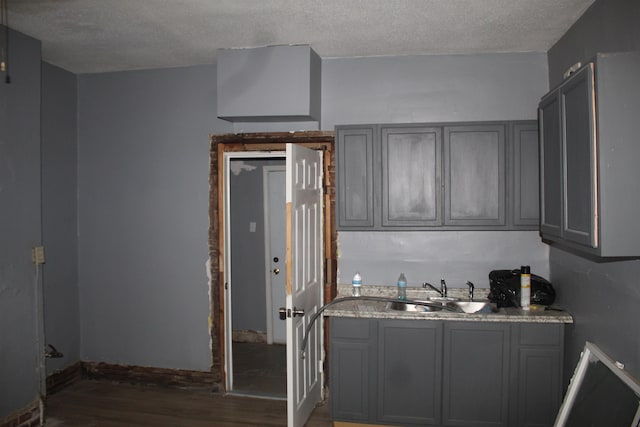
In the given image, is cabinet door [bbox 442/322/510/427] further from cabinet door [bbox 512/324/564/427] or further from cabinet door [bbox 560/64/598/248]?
cabinet door [bbox 560/64/598/248]

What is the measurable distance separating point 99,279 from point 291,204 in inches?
93.0

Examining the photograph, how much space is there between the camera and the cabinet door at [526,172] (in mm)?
3549

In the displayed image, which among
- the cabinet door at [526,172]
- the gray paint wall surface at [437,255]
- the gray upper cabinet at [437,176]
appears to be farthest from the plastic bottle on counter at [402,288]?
the cabinet door at [526,172]

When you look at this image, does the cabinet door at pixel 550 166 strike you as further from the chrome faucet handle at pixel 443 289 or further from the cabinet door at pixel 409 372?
the cabinet door at pixel 409 372

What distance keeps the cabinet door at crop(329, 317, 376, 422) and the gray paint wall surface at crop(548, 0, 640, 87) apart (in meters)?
2.23

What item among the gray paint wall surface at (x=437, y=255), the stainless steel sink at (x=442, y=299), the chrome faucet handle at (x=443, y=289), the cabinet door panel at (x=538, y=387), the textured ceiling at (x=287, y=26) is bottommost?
the cabinet door panel at (x=538, y=387)

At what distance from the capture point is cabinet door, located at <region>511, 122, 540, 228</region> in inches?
140

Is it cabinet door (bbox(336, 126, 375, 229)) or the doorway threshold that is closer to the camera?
cabinet door (bbox(336, 126, 375, 229))

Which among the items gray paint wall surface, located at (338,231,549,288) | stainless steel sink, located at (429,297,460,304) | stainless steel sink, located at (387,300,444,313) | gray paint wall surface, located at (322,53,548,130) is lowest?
stainless steel sink, located at (387,300,444,313)

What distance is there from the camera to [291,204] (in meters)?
3.25

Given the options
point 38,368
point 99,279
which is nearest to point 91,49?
point 99,279

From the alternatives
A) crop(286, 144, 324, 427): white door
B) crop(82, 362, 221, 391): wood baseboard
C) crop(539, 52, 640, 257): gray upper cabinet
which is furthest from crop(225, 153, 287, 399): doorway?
crop(539, 52, 640, 257): gray upper cabinet

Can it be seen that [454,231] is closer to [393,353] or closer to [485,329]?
[485,329]

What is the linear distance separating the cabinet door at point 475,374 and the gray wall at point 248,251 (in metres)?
2.75
